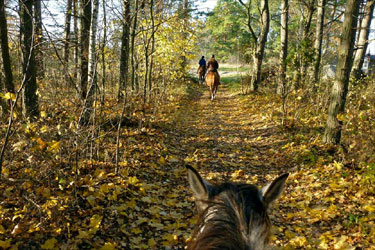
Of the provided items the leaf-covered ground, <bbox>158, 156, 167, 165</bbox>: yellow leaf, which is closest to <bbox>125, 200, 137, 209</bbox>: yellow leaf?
the leaf-covered ground

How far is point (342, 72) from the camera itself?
6508 millimetres

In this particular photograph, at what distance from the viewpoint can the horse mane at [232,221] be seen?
1.35 meters

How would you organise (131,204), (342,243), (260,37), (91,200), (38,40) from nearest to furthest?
1. (342,243)
2. (91,200)
3. (131,204)
4. (38,40)
5. (260,37)

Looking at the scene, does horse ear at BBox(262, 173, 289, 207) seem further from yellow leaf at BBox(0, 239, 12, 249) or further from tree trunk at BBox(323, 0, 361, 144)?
tree trunk at BBox(323, 0, 361, 144)

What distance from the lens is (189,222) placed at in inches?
185

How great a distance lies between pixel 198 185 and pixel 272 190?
51cm

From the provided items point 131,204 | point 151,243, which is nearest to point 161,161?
point 131,204

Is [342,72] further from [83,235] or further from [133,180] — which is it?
[83,235]

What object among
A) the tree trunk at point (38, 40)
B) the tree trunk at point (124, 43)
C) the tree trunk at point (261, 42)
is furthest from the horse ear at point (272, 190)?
the tree trunk at point (261, 42)

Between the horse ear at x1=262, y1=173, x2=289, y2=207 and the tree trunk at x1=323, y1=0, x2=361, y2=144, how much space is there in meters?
5.41

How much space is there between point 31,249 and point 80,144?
1889mm

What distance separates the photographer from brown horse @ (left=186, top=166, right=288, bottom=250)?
1.36 metres

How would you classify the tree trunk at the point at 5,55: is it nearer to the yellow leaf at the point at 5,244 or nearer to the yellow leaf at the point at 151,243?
the yellow leaf at the point at 5,244

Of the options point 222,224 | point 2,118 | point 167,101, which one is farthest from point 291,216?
point 167,101
